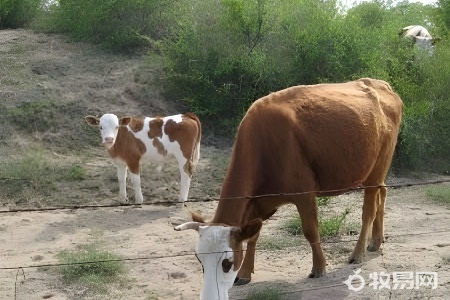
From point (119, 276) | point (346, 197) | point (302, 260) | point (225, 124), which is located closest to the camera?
point (119, 276)

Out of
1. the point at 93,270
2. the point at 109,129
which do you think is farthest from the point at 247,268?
the point at 109,129

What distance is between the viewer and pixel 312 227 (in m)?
7.05

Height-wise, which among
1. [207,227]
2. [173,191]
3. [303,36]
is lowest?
[173,191]

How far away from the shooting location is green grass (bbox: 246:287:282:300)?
21.3 ft

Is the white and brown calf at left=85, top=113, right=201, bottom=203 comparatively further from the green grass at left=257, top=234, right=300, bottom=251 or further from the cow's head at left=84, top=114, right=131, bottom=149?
the green grass at left=257, top=234, right=300, bottom=251

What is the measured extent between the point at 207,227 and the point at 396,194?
6.04 meters

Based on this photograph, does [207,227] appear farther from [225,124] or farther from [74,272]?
[225,124]

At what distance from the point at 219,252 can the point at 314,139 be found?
183cm

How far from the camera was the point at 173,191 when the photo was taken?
11633 millimetres

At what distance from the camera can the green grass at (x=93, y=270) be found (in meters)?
7.19

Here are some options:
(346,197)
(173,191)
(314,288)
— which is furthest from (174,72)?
(314,288)

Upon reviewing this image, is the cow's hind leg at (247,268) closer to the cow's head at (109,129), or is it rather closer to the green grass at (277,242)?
the green grass at (277,242)

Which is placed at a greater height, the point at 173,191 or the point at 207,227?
the point at 207,227

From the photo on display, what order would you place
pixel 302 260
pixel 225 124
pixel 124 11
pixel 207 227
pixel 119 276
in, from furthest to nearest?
pixel 124 11 < pixel 225 124 < pixel 302 260 < pixel 119 276 < pixel 207 227
